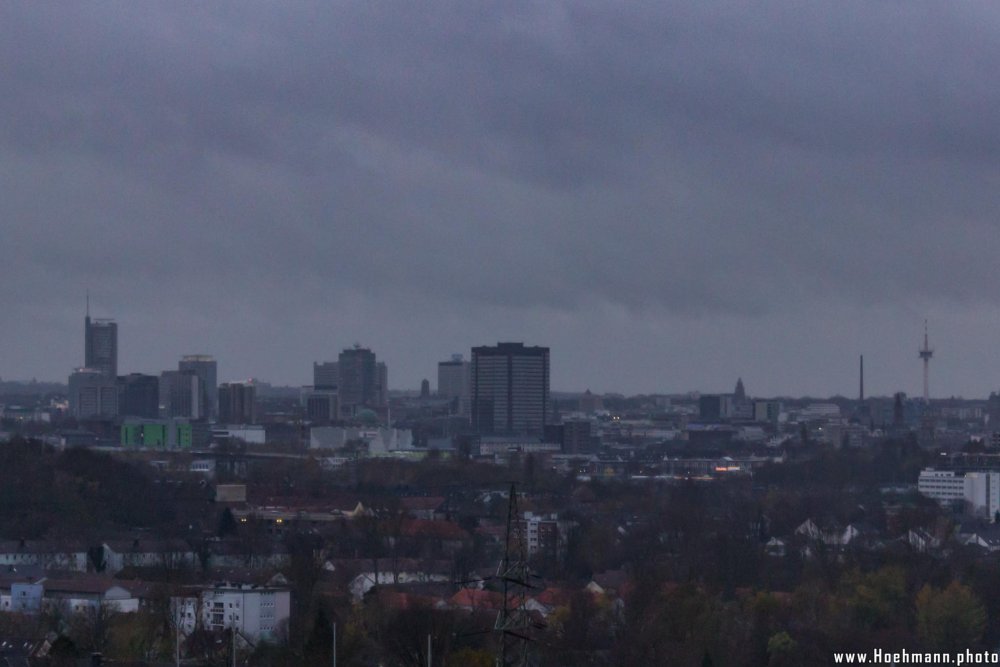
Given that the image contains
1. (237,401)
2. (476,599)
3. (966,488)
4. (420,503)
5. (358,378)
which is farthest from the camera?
(358,378)

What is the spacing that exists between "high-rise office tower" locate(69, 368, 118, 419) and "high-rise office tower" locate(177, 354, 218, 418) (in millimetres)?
5951

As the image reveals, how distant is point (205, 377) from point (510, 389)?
35.8 m

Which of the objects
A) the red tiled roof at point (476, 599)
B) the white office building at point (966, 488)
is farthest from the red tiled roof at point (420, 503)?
the red tiled roof at point (476, 599)

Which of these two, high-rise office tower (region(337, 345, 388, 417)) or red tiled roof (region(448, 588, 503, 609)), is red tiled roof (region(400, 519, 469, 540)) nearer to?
red tiled roof (region(448, 588, 503, 609))

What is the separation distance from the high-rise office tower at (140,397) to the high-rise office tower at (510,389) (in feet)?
72.9

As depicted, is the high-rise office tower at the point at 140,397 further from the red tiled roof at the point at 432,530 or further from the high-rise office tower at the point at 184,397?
the red tiled roof at the point at 432,530

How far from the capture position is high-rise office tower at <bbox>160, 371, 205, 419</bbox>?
152 m

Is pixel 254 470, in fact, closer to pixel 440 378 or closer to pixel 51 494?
pixel 51 494

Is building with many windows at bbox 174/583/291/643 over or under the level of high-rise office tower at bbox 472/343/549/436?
under

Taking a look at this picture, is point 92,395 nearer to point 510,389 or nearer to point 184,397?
point 184,397

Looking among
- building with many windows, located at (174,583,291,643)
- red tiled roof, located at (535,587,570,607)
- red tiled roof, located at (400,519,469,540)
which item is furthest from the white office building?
building with many windows, located at (174,583,291,643)

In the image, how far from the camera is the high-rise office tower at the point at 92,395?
490ft

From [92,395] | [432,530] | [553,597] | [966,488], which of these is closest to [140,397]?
[92,395]

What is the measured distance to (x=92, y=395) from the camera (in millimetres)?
150500
